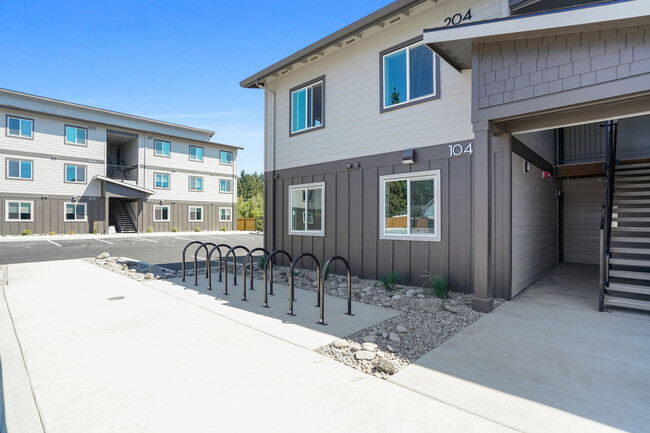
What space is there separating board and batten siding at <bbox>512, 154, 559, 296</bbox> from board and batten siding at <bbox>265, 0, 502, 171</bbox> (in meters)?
1.59

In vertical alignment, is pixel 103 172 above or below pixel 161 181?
above

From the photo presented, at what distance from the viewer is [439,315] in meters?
4.78

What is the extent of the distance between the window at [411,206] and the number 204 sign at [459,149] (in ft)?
1.48

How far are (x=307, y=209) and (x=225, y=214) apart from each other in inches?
878

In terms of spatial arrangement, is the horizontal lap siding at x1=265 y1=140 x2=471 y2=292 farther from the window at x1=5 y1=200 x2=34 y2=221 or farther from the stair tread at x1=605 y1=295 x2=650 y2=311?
the window at x1=5 y1=200 x2=34 y2=221

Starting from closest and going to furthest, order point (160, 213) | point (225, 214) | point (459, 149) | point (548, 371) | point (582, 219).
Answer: point (548, 371)
point (459, 149)
point (582, 219)
point (160, 213)
point (225, 214)

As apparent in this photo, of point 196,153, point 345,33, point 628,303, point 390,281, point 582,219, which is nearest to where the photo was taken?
point 628,303

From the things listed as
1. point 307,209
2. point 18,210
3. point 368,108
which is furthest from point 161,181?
point 368,108

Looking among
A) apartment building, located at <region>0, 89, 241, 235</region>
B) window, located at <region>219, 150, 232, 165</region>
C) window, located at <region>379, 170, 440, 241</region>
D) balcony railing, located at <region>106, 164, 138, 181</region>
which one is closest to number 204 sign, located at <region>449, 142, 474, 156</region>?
window, located at <region>379, 170, 440, 241</region>

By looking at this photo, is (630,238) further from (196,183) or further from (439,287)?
(196,183)

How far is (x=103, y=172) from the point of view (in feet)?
76.5

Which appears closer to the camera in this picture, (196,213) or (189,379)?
(189,379)

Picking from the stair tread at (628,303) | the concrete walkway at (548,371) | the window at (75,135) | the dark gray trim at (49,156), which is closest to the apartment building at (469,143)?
the stair tread at (628,303)

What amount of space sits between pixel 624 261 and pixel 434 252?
2995 mm
